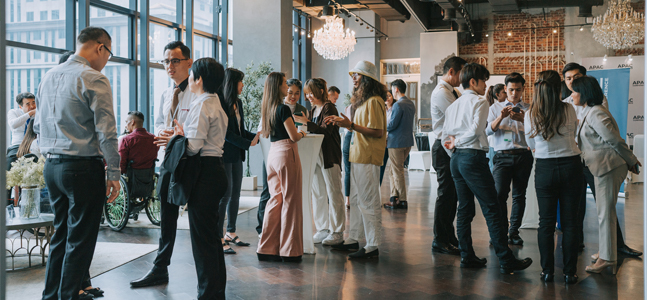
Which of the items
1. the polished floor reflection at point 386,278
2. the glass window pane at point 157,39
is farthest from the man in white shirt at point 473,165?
the glass window pane at point 157,39

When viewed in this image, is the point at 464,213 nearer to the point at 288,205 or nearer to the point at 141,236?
the point at 288,205

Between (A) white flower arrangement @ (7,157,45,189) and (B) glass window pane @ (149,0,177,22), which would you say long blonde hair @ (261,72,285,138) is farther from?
(B) glass window pane @ (149,0,177,22)

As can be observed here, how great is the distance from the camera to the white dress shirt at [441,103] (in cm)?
438

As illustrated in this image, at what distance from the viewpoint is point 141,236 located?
5.29m

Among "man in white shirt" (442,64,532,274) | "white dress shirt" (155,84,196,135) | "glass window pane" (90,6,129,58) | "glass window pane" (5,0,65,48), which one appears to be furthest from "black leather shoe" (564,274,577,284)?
"glass window pane" (90,6,129,58)

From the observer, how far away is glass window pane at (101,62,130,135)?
9469 mm

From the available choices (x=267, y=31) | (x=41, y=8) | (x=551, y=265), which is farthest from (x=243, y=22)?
(x=551, y=265)

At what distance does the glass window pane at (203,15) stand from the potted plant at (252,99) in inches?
131

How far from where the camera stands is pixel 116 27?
9352mm

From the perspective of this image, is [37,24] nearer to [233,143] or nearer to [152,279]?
[233,143]

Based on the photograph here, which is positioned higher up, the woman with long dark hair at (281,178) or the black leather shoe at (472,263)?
the woman with long dark hair at (281,178)

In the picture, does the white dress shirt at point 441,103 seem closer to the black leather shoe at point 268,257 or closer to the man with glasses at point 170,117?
the black leather shoe at point 268,257

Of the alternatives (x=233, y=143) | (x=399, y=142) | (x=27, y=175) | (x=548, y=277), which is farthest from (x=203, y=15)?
(x=548, y=277)

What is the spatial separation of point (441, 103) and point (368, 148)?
80 centimetres
